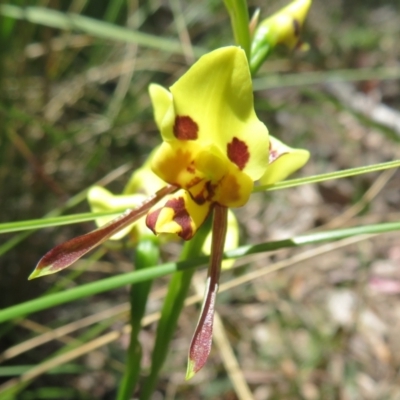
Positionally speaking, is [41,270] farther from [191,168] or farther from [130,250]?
[130,250]

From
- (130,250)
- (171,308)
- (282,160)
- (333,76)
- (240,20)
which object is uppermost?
(240,20)

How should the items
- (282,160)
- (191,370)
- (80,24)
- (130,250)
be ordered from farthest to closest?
(130,250) < (80,24) < (282,160) < (191,370)

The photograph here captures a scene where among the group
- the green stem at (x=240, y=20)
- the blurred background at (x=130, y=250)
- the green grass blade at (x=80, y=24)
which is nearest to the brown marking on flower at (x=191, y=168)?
the green stem at (x=240, y=20)

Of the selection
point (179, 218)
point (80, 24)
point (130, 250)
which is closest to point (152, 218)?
point (179, 218)

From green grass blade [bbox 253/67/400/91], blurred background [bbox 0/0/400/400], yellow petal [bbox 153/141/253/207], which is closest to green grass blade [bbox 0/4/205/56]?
blurred background [bbox 0/0/400/400]

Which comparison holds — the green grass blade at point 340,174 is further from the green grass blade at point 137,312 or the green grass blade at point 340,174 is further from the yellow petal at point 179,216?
the green grass blade at point 137,312

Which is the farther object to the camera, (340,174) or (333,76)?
(333,76)

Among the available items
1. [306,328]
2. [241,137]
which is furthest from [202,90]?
[306,328]
